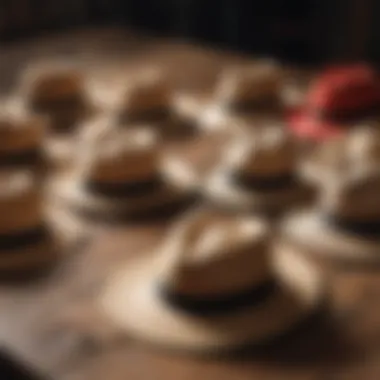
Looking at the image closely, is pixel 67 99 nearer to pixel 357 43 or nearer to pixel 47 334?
pixel 47 334

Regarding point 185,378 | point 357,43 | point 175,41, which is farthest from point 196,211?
point 357,43

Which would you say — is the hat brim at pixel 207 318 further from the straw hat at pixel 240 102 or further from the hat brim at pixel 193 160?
the straw hat at pixel 240 102

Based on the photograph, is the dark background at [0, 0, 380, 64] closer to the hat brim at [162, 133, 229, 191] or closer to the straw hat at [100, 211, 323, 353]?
the hat brim at [162, 133, 229, 191]

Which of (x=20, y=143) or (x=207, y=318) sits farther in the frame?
(x=20, y=143)

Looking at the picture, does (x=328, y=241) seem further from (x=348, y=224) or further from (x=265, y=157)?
(x=265, y=157)

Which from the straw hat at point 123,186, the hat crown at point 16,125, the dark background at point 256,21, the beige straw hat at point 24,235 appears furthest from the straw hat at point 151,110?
the dark background at point 256,21

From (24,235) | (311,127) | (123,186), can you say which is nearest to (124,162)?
(123,186)

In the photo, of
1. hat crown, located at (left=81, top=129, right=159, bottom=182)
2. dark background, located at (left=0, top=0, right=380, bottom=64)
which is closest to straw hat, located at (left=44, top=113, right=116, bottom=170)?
hat crown, located at (left=81, top=129, right=159, bottom=182)
